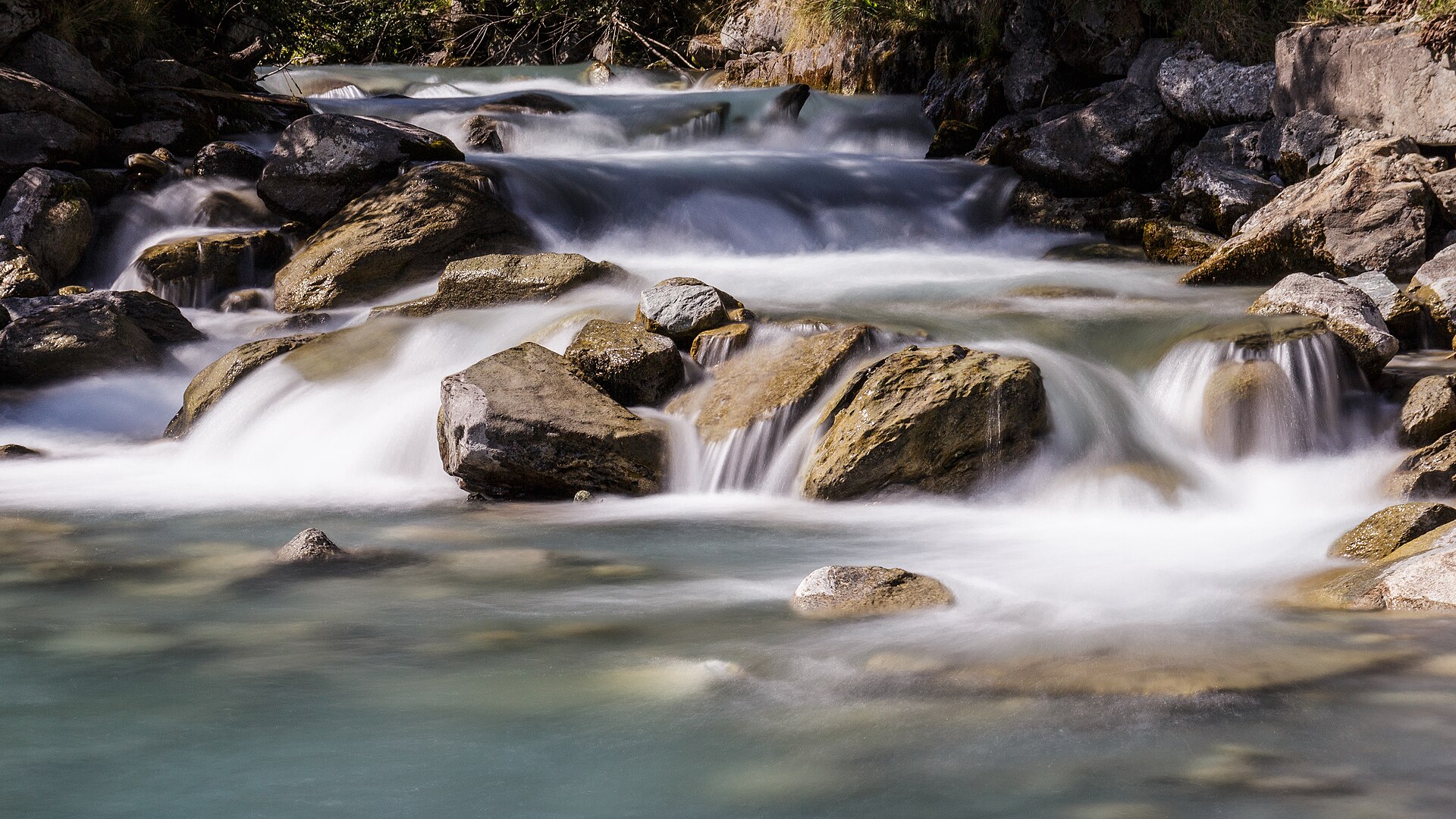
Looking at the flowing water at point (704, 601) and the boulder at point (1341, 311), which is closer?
the flowing water at point (704, 601)

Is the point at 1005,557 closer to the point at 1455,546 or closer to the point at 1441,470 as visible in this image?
the point at 1455,546

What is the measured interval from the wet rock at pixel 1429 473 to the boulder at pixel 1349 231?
334 centimetres

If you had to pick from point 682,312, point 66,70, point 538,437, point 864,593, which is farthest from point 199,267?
point 864,593

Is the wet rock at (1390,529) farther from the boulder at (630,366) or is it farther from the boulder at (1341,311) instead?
the boulder at (630,366)

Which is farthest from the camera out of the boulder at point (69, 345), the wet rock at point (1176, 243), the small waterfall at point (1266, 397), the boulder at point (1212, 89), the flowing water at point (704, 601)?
the boulder at point (1212, 89)

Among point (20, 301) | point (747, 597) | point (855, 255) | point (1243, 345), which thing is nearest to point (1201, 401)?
point (1243, 345)

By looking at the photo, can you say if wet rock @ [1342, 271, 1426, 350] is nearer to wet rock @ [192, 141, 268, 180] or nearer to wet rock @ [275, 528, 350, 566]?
wet rock @ [275, 528, 350, 566]

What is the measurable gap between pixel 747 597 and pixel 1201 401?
321 cm

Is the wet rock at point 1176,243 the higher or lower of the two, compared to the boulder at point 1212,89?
lower

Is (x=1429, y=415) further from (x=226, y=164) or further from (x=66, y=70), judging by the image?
(x=66, y=70)

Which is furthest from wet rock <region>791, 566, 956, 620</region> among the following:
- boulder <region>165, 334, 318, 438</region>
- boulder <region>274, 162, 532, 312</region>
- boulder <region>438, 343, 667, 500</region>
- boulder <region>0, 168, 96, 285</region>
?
boulder <region>0, 168, 96, 285</region>

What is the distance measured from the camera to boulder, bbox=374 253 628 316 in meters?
8.38

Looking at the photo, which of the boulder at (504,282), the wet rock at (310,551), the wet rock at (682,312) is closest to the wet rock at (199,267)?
the boulder at (504,282)

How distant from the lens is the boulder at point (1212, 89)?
34.5 ft
